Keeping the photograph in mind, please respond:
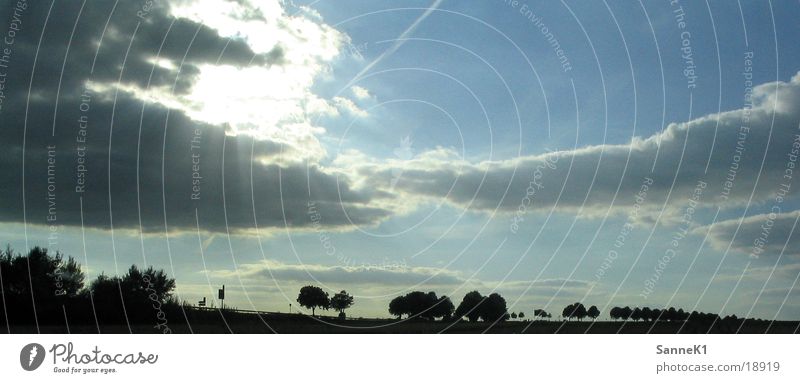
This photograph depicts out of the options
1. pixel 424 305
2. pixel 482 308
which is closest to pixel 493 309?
Answer: pixel 482 308

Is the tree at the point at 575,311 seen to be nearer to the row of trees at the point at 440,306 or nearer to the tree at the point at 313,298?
the row of trees at the point at 440,306

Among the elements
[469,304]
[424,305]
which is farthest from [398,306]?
[469,304]

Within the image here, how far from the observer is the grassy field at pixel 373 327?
852 inches

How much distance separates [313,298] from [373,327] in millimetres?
2365

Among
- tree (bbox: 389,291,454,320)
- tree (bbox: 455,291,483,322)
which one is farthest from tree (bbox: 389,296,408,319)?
tree (bbox: 455,291,483,322)

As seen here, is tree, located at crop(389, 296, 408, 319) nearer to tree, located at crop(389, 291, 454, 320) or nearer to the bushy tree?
tree, located at crop(389, 291, 454, 320)

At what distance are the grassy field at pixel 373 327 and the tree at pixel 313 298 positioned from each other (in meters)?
0.59

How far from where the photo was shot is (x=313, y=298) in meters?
23.7

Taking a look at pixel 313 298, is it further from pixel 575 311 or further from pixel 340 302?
pixel 575 311

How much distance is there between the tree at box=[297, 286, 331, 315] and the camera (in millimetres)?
23406

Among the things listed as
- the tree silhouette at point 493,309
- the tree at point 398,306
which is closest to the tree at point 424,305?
the tree at point 398,306
